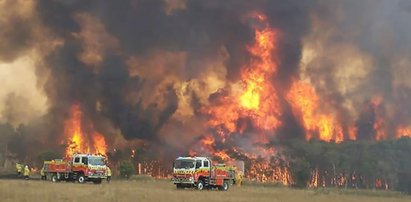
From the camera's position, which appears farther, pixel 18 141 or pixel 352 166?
pixel 18 141

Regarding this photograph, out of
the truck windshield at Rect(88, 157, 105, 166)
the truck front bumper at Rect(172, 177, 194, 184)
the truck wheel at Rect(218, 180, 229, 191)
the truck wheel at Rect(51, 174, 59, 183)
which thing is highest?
the truck windshield at Rect(88, 157, 105, 166)

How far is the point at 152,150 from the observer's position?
107 m

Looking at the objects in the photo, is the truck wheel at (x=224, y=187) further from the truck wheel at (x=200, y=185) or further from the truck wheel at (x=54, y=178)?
the truck wheel at (x=54, y=178)

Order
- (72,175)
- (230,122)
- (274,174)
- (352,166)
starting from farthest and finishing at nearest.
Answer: (230,122) → (274,174) → (352,166) → (72,175)

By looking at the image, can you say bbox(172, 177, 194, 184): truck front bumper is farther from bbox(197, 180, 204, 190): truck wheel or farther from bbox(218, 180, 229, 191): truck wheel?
bbox(218, 180, 229, 191): truck wheel

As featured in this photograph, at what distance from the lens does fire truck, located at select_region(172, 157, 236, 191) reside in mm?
46406

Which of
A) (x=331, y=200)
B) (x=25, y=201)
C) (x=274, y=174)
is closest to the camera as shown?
(x=25, y=201)

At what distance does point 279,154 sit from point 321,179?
29.6 feet

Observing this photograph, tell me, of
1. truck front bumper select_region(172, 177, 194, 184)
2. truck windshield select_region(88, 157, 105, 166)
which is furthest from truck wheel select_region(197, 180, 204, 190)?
truck windshield select_region(88, 157, 105, 166)

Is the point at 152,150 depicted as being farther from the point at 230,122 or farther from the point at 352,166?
the point at 352,166

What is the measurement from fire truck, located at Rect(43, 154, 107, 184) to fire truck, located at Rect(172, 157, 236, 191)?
10135 millimetres

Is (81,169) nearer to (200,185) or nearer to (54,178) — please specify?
(54,178)

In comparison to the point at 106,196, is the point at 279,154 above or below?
above

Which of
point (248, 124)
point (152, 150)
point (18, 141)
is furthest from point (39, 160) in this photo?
point (248, 124)
